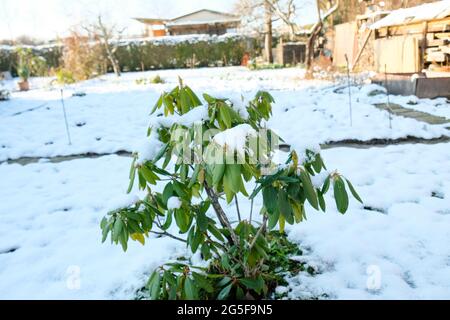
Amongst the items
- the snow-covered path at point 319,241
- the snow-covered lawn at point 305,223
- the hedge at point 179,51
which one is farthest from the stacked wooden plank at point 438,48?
the hedge at point 179,51

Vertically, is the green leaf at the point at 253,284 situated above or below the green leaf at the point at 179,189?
below

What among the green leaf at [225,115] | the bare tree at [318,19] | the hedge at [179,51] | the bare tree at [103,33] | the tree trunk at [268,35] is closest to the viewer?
the green leaf at [225,115]

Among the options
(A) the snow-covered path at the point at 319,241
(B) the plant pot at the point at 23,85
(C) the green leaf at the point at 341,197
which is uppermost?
(B) the plant pot at the point at 23,85

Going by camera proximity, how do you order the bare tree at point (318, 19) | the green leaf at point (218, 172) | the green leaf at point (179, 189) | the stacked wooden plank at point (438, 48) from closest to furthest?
the green leaf at point (218, 172) → the green leaf at point (179, 189) → the stacked wooden plank at point (438, 48) → the bare tree at point (318, 19)

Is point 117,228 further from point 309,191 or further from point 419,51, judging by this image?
point 419,51

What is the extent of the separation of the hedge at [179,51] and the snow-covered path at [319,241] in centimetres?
1461

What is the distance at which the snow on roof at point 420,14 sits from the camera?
6.00 metres

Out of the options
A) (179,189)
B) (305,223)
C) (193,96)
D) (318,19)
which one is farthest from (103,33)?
(179,189)

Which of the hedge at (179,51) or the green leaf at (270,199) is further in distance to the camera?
the hedge at (179,51)

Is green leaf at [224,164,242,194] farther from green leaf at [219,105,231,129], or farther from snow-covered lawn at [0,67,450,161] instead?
snow-covered lawn at [0,67,450,161]

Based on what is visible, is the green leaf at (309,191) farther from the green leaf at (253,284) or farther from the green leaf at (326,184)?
the green leaf at (253,284)

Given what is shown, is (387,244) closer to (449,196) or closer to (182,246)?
(449,196)

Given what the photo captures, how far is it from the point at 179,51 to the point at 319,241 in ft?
53.2

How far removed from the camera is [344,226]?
2.28 meters
